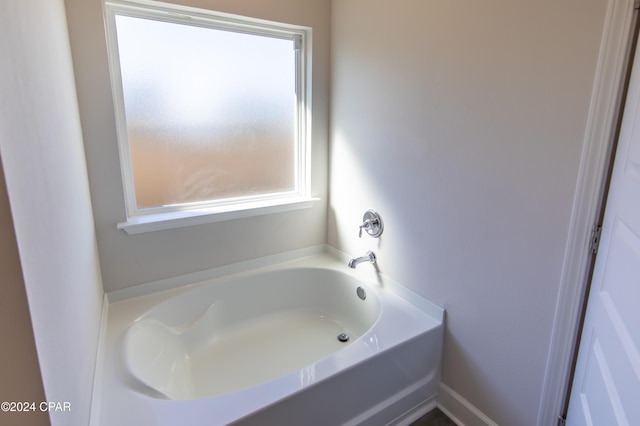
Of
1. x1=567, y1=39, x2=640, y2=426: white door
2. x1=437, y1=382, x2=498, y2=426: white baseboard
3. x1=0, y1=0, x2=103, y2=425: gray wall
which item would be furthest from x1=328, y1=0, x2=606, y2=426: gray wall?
x1=0, y1=0, x2=103, y2=425: gray wall

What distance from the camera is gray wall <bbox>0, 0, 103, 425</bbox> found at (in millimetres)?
670

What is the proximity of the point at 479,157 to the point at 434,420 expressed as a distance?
131cm

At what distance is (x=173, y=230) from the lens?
→ 80.7 inches

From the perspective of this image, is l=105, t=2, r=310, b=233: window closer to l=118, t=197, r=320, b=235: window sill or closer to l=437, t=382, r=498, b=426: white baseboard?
l=118, t=197, r=320, b=235: window sill

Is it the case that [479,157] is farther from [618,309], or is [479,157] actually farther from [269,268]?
[269,268]

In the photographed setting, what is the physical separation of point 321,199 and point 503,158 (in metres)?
1.33

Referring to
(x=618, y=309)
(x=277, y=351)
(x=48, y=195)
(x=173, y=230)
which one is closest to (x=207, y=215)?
(x=173, y=230)

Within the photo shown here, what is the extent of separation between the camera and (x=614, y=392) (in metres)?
0.92

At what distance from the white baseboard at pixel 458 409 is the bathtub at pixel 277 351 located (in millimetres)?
58

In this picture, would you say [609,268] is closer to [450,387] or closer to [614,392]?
[614,392]

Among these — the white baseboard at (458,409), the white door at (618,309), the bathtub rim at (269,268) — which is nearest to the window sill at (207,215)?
the bathtub rim at (269,268)

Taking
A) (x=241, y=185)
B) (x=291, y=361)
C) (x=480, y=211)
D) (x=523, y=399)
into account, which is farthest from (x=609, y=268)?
(x=241, y=185)

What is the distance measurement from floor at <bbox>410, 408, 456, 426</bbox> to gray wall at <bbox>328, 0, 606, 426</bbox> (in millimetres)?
157

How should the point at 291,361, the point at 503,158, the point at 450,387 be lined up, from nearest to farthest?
the point at 503,158 < the point at 450,387 < the point at 291,361
